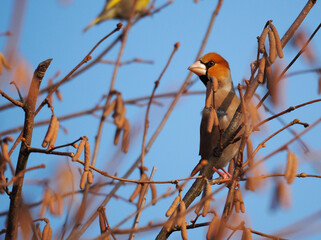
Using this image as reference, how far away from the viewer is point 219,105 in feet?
10.5

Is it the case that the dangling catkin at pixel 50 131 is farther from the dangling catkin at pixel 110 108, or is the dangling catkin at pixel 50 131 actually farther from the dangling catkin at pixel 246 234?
the dangling catkin at pixel 246 234

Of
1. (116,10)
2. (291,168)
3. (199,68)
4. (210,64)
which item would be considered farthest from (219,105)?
(291,168)

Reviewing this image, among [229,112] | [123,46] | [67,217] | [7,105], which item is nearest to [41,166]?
[67,217]

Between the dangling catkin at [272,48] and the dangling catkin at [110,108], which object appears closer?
the dangling catkin at [110,108]

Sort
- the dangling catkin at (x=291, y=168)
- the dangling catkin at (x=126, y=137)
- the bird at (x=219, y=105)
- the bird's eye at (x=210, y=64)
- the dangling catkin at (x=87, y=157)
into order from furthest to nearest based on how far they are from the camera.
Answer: the bird's eye at (x=210, y=64), the bird at (x=219, y=105), the dangling catkin at (x=126, y=137), the dangling catkin at (x=87, y=157), the dangling catkin at (x=291, y=168)

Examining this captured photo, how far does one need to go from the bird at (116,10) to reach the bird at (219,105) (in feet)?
2.43

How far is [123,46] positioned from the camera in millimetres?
1706

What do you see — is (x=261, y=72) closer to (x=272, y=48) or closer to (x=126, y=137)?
(x=272, y=48)

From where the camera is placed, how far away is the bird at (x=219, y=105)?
3.09 m

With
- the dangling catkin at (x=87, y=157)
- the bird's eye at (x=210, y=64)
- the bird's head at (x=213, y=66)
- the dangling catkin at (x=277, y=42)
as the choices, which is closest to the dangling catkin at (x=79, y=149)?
the dangling catkin at (x=87, y=157)

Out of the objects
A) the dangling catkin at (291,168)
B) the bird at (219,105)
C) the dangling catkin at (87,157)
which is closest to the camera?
the dangling catkin at (291,168)

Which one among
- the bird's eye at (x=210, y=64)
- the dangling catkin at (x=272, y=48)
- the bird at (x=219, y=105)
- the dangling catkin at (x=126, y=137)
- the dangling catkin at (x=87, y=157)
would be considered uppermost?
the bird's eye at (x=210, y=64)

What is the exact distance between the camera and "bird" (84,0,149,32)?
12.5ft

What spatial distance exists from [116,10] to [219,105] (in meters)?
1.36
